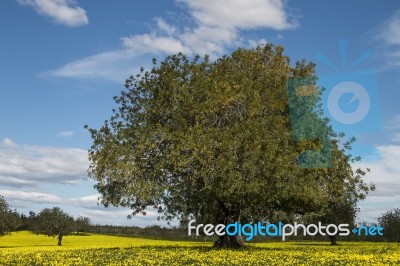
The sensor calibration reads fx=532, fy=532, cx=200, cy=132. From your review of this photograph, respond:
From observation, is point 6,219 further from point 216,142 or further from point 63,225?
point 216,142

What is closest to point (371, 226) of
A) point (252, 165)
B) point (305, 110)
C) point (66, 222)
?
point (66, 222)

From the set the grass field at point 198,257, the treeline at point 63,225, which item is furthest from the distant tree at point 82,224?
the grass field at point 198,257

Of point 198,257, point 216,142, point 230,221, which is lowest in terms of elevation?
point 198,257

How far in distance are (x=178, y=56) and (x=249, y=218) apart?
58.4ft

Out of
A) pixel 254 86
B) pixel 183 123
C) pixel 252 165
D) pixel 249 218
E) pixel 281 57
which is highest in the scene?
pixel 281 57

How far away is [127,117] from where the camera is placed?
156ft

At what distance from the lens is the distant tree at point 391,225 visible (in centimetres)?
10325

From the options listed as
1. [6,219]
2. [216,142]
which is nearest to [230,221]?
[216,142]

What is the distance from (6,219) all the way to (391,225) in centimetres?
7101

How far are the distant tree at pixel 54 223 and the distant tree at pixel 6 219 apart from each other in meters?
4.69

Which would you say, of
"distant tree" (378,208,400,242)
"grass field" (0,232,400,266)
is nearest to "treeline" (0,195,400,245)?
"distant tree" (378,208,400,242)

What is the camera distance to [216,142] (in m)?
41.9

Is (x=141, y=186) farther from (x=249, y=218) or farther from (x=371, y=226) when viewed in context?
(x=371, y=226)

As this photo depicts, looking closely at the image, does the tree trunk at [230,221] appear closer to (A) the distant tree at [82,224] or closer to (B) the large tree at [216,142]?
(B) the large tree at [216,142]
